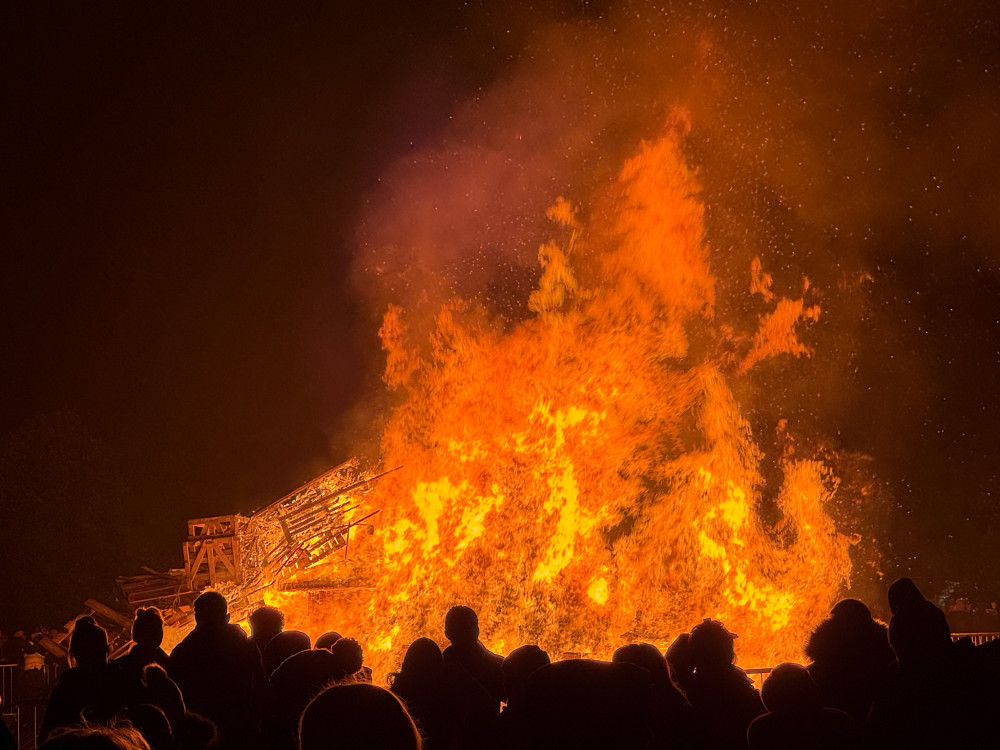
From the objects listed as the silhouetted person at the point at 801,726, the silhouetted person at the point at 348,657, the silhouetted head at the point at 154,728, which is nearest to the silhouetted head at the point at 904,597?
the silhouetted person at the point at 801,726

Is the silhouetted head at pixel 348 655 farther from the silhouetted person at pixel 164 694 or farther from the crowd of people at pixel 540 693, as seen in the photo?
the silhouetted person at pixel 164 694

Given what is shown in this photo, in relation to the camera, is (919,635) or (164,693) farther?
(164,693)

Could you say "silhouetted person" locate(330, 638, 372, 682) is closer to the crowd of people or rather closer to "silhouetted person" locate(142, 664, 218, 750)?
the crowd of people

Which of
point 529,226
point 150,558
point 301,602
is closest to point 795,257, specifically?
point 529,226

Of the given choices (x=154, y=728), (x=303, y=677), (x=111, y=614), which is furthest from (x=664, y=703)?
(x=111, y=614)

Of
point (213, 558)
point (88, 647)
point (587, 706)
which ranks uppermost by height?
point (213, 558)

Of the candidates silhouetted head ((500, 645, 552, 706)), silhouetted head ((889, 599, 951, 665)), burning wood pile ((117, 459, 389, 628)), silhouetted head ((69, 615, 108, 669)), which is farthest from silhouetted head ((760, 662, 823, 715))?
burning wood pile ((117, 459, 389, 628))

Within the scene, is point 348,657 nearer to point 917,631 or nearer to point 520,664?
point 520,664

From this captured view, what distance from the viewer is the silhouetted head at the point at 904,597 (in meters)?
3.38

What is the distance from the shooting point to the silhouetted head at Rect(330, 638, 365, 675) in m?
3.62

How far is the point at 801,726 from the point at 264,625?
9.23 ft

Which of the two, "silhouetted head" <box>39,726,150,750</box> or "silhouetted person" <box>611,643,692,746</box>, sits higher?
"silhouetted head" <box>39,726,150,750</box>

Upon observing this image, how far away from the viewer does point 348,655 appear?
3.74 m

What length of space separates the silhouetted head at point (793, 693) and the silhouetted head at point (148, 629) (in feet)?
9.24
